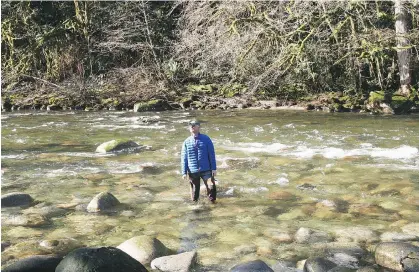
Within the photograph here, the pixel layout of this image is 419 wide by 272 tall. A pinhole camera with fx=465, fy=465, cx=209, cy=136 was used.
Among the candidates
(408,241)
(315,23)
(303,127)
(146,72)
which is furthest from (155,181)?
(146,72)

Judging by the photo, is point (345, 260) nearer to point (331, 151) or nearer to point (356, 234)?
point (356, 234)

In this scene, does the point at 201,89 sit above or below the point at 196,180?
above

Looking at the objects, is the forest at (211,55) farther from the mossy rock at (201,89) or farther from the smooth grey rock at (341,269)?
the smooth grey rock at (341,269)

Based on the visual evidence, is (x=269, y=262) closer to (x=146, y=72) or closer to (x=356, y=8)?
(x=356, y=8)

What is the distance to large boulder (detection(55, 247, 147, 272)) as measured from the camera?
426 centimetres

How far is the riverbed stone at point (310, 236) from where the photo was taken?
5.75 m

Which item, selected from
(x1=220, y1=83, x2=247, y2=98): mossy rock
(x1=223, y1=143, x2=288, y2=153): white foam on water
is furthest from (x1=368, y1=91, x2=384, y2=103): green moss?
(x1=223, y1=143, x2=288, y2=153): white foam on water

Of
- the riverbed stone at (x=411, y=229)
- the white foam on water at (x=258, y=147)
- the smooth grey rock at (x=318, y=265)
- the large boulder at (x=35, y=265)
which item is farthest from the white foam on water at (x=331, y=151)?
the large boulder at (x=35, y=265)

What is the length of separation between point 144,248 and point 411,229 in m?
3.40

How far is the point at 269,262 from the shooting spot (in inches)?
206

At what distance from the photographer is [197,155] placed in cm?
737

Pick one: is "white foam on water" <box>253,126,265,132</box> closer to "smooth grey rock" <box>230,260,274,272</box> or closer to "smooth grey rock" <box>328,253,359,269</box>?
"smooth grey rock" <box>328,253,359,269</box>

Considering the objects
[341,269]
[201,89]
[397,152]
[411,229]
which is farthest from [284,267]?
[201,89]

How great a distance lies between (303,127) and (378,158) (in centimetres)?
501
